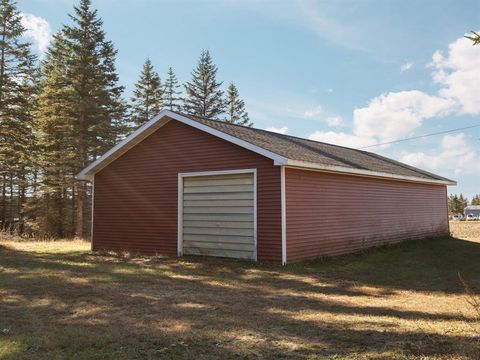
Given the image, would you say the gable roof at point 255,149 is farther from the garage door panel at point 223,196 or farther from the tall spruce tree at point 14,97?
the tall spruce tree at point 14,97

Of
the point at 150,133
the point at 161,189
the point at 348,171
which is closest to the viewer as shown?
the point at 348,171

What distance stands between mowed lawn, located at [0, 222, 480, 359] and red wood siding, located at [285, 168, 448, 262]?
1.00m

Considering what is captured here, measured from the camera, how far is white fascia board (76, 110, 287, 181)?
11268mm

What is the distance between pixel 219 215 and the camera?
12.5 meters

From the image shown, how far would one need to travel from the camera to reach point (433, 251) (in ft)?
48.3

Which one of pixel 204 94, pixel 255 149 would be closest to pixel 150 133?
pixel 255 149

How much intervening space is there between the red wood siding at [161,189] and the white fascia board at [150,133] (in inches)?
7.6

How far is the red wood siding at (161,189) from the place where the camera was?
11.4 meters

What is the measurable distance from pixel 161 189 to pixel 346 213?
5.88 metres

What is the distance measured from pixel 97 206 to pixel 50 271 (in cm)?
573

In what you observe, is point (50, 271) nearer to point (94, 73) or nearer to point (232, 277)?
point (232, 277)

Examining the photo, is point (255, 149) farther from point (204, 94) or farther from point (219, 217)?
point (204, 94)

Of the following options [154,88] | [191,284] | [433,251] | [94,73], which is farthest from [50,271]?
[154,88]

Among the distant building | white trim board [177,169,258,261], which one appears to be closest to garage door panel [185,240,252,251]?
white trim board [177,169,258,261]
